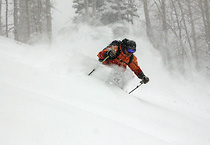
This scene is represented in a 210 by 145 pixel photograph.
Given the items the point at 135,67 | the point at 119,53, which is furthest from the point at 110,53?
the point at 135,67

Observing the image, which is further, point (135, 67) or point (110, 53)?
point (135, 67)

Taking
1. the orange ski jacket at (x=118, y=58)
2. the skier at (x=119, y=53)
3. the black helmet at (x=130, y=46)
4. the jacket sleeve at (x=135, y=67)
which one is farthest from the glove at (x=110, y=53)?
the jacket sleeve at (x=135, y=67)

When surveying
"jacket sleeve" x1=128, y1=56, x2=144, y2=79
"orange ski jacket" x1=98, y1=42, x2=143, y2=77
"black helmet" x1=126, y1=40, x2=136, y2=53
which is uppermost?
"black helmet" x1=126, y1=40, x2=136, y2=53

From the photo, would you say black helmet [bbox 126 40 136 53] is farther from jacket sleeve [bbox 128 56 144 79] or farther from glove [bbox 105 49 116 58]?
jacket sleeve [bbox 128 56 144 79]

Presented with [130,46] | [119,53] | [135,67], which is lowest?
[135,67]

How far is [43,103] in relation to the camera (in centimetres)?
200

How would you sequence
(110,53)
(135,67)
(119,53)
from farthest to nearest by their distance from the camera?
(135,67), (119,53), (110,53)

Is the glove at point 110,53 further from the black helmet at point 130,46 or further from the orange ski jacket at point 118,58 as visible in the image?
the black helmet at point 130,46

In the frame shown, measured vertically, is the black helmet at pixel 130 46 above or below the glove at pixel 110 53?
above

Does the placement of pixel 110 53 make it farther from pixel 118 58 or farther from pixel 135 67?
pixel 135 67

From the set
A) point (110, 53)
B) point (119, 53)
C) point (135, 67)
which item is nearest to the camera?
point (110, 53)

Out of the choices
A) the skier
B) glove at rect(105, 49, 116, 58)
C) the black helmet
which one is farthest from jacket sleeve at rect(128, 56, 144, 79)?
glove at rect(105, 49, 116, 58)

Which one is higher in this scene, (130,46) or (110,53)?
(130,46)

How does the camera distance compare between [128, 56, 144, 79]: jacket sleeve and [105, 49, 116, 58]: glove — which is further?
[128, 56, 144, 79]: jacket sleeve
